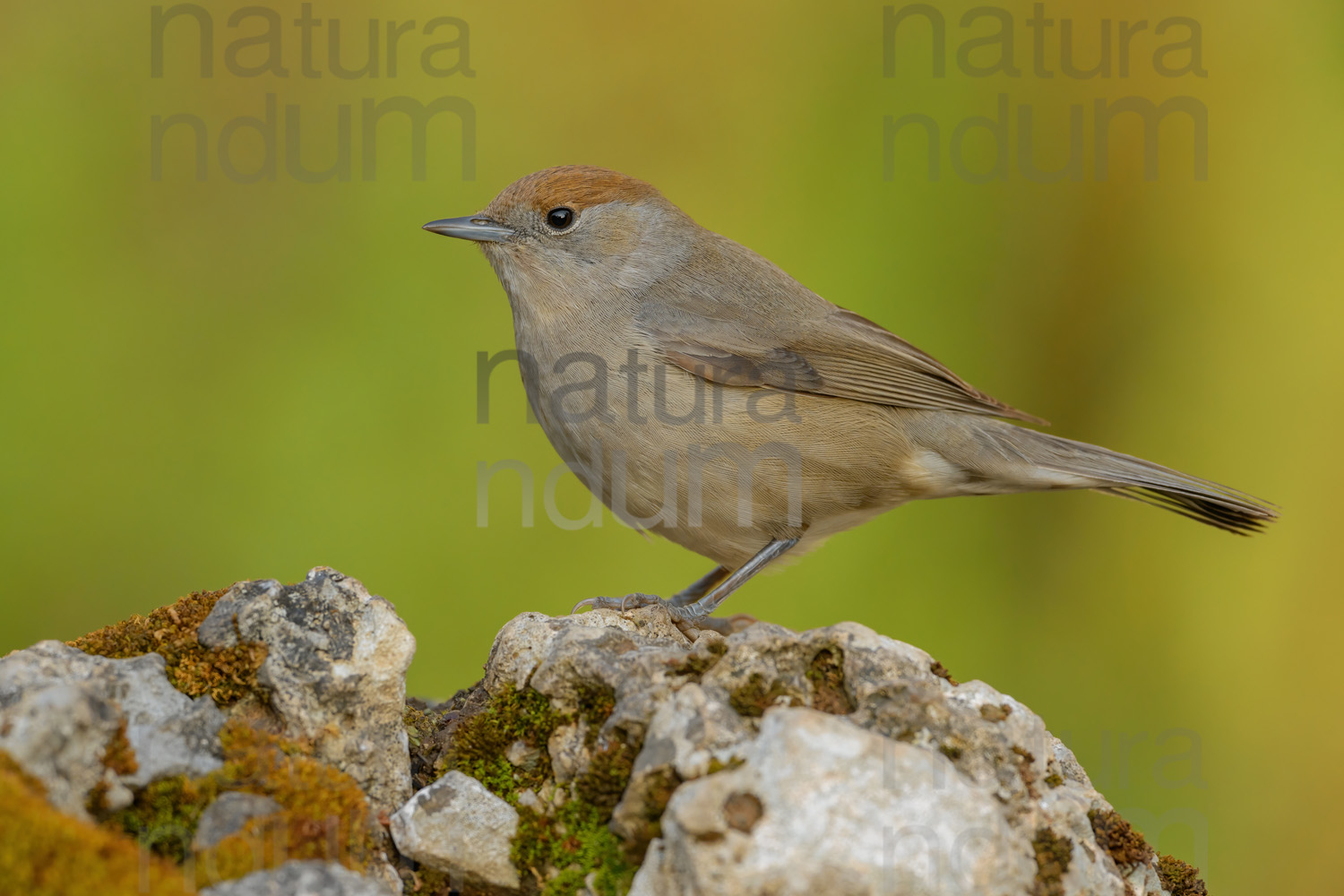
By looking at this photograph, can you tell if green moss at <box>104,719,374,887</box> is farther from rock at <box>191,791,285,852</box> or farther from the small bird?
the small bird

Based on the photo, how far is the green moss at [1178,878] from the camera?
2.93m

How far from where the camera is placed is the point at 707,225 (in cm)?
606

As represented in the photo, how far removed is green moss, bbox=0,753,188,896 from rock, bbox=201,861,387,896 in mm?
99

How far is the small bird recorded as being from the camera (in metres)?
4.10

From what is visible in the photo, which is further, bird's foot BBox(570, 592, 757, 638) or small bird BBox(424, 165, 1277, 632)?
small bird BBox(424, 165, 1277, 632)

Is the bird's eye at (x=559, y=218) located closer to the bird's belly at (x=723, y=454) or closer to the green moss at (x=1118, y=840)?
the bird's belly at (x=723, y=454)

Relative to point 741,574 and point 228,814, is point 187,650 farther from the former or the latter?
point 741,574

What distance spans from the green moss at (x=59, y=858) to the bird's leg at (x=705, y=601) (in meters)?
1.85

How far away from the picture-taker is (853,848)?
6.84ft

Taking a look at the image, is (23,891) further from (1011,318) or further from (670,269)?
(1011,318)

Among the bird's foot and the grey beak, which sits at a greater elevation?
the grey beak

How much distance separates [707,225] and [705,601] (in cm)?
268

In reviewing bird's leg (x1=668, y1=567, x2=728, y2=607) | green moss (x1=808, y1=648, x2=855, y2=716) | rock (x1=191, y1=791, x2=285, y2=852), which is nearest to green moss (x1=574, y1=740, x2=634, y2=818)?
green moss (x1=808, y1=648, x2=855, y2=716)

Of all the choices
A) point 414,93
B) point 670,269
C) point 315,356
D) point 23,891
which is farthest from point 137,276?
point 23,891
